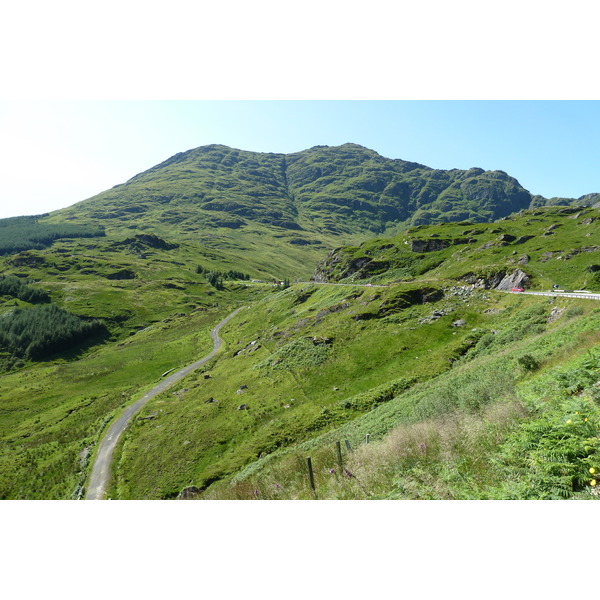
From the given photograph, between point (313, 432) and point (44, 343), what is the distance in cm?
13973

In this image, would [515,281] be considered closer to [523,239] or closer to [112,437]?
[523,239]

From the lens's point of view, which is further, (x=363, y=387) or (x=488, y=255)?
(x=488, y=255)

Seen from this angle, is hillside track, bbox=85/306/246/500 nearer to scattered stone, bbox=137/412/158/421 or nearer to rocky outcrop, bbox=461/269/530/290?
scattered stone, bbox=137/412/158/421

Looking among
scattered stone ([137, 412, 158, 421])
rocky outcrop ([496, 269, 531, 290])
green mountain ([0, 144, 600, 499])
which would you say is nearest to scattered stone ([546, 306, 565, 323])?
green mountain ([0, 144, 600, 499])

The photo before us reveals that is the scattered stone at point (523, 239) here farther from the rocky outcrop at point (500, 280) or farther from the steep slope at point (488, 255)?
the rocky outcrop at point (500, 280)

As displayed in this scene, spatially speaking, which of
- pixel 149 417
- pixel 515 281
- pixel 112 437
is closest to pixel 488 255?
pixel 515 281

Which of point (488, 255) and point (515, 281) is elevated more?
point (488, 255)

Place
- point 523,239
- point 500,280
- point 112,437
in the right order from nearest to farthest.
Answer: point 112,437 < point 500,280 < point 523,239

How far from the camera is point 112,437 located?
157 ft

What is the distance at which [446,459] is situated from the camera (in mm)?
9273

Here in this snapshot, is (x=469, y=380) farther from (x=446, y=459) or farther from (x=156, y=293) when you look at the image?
(x=156, y=293)

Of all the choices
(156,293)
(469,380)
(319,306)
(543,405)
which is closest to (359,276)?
(319,306)

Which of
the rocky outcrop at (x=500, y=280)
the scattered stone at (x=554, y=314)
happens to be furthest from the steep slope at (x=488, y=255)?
the scattered stone at (x=554, y=314)

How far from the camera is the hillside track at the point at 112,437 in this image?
3553 cm
